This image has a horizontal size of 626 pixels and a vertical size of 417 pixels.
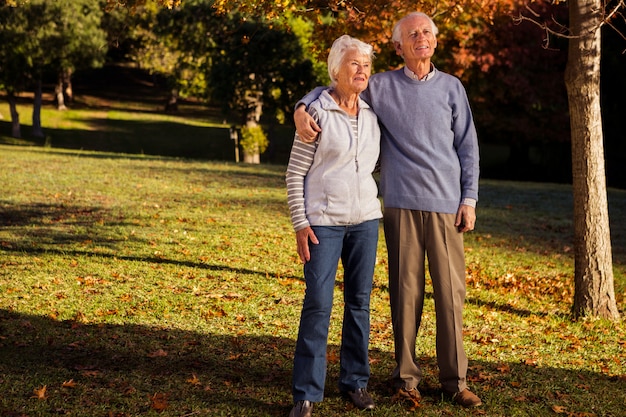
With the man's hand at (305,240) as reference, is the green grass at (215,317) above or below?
below

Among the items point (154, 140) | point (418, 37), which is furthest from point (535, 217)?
point (154, 140)

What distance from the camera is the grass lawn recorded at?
538 centimetres

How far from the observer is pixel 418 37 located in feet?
15.6

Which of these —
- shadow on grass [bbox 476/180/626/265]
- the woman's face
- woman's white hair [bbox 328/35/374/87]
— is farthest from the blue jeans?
shadow on grass [bbox 476/180/626/265]

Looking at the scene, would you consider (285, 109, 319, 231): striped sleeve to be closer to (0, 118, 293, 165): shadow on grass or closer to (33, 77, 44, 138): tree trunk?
(0, 118, 293, 165): shadow on grass

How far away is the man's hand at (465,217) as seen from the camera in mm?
4891

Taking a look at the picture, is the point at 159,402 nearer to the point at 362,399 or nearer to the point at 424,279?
the point at 362,399

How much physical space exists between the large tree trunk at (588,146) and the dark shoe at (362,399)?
3597 millimetres

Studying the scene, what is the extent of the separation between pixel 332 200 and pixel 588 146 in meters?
3.87

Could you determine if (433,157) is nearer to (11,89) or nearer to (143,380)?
(143,380)

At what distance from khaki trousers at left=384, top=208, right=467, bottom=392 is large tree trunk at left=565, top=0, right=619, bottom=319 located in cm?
307

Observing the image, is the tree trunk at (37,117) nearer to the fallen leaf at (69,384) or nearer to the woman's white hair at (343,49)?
the fallen leaf at (69,384)

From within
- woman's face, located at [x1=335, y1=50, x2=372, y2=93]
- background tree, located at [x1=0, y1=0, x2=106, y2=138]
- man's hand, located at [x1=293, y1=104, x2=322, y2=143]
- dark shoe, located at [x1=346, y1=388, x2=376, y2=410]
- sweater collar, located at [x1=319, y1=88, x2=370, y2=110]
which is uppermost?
background tree, located at [x1=0, y1=0, x2=106, y2=138]

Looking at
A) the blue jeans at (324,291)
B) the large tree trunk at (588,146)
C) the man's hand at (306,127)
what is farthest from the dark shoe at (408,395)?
the large tree trunk at (588,146)
